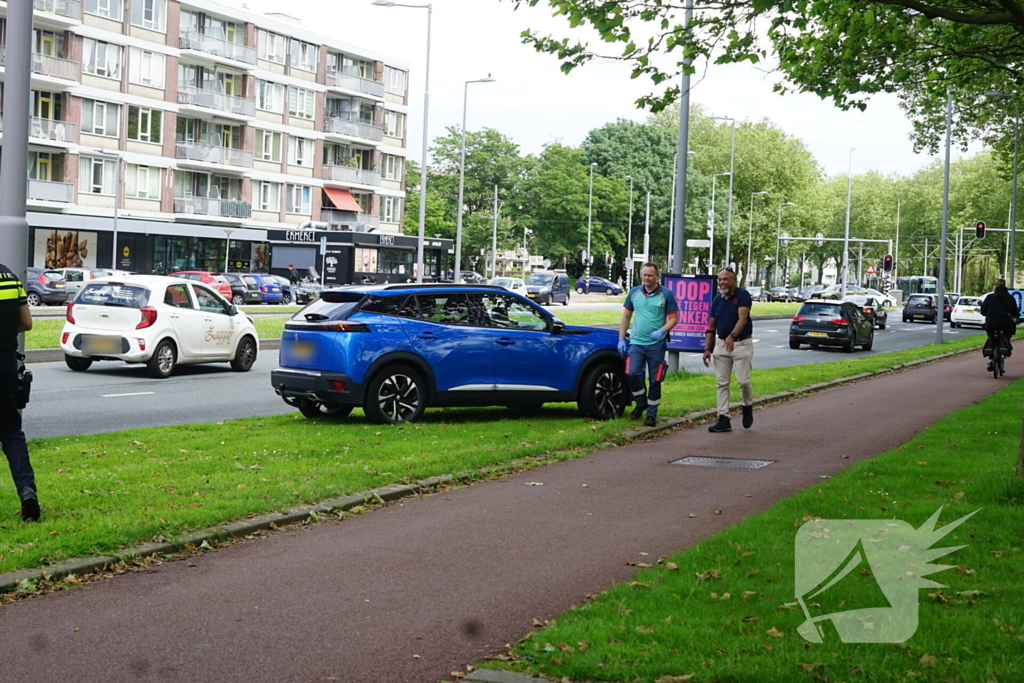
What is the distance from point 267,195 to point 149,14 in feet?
41.8

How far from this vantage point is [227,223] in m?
63.8

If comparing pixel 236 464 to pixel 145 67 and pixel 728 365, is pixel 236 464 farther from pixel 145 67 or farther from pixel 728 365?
pixel 145 67

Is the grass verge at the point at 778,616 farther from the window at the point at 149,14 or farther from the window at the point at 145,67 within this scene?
A: the window at the point at 149,14

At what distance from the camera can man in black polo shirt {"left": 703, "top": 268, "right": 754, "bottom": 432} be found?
1336 centimetres

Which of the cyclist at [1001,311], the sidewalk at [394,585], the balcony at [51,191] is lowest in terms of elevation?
the sidewalk at [394,585]

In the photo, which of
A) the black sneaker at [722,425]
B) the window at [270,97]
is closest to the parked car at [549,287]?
the window at [270,97]

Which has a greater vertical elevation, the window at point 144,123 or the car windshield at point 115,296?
the window at point 144,123

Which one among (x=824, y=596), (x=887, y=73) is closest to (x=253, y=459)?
Result: (x=824, y=596)

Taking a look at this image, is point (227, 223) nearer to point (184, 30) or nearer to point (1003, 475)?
point (184, 30)

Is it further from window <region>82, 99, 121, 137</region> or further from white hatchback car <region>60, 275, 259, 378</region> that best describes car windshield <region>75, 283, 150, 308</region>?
window <region>82, 99, 121, 137</region>

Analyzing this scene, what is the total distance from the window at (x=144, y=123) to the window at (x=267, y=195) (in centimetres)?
772

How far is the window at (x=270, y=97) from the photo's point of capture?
66875 millimetres

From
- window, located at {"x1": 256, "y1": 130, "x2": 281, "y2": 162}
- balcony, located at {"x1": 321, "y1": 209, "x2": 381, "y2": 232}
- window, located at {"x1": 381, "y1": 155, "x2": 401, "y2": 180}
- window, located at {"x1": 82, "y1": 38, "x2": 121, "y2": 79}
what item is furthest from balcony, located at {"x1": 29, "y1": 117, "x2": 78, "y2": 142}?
window, located at {"x1": 381, "y1": 155, "x2": 401, "y2": 180}

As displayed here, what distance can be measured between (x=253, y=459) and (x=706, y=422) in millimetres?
6388
